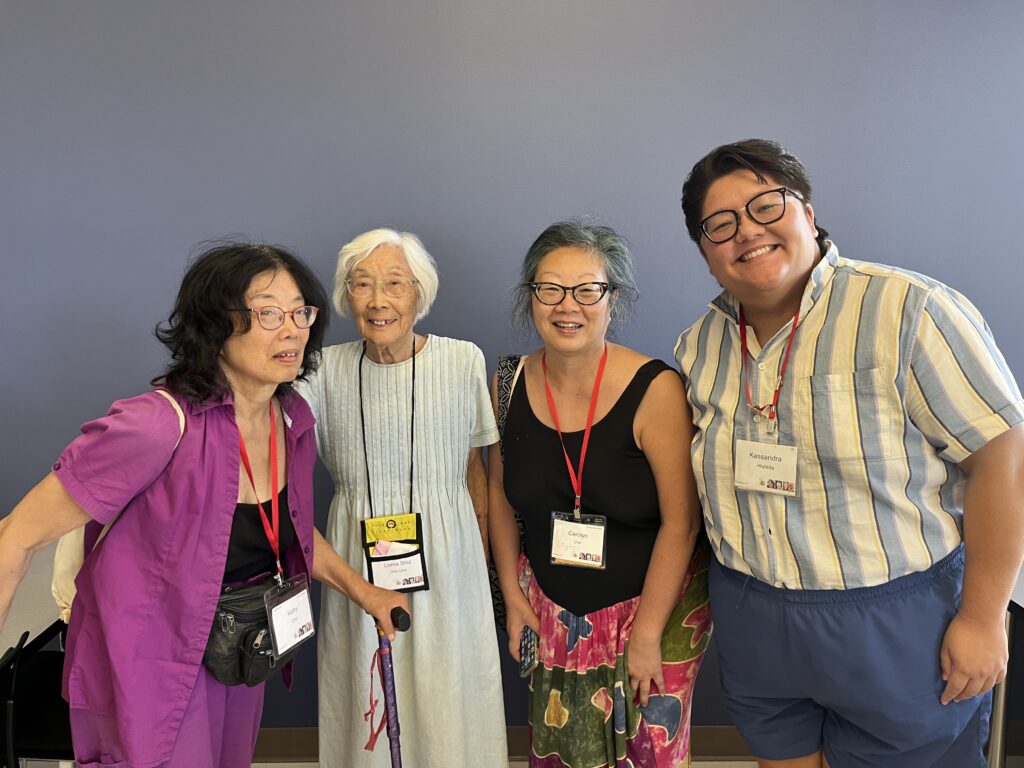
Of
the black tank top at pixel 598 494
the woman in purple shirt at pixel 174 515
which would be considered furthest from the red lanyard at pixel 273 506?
the black tank top at pixel 598 494

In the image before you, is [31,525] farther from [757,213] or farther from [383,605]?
[757,213]

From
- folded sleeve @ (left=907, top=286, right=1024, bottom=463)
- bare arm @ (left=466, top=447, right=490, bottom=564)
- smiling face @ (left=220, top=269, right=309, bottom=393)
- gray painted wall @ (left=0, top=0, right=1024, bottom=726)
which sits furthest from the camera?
gray painted wall @ (left=0, top=0, right=1024, bottom=726)

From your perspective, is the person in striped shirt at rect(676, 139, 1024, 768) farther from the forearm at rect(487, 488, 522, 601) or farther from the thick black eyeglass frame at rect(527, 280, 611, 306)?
the forearm at rect(487, 488, 522, 601)

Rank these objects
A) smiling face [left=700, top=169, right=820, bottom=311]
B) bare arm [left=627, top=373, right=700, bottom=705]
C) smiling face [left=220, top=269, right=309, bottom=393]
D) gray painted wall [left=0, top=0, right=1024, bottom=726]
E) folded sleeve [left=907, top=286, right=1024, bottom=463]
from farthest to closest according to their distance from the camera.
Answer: gray painted wall [left=0, top=0, right=1024, bottom=726], bare arm [left=627, top=373, right=700, bottom=705], smiling face [left=220, top=269, right=309, bottom=393], smiling face [left=700, top=169, right=820, bottom=311], folded sleeve [left=907, top=286, right=1024, bottom=463]

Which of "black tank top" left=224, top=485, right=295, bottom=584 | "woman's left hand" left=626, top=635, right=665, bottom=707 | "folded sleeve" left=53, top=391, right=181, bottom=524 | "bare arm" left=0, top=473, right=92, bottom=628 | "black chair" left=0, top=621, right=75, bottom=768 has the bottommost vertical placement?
"black chair" left=0, top=621, right=75, bottom=768

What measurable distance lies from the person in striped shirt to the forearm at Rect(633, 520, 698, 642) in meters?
0.17

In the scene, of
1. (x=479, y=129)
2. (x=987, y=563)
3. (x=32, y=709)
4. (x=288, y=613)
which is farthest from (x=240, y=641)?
(x=479, y=129)

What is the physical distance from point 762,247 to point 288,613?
1.31m

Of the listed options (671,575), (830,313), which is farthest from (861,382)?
(671,575)

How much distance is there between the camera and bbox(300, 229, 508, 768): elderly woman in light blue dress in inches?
74.7

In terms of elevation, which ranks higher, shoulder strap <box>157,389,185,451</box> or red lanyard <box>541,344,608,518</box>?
shoulder strap <box>157,389,185,451</box>

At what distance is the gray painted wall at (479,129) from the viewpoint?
225 centimetres

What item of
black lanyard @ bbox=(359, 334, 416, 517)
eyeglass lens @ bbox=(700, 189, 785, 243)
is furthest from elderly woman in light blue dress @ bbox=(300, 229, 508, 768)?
eyeglass lens @ bbox=(700, 189, 785, 243)

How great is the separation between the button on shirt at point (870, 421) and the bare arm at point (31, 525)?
4.44 ft
